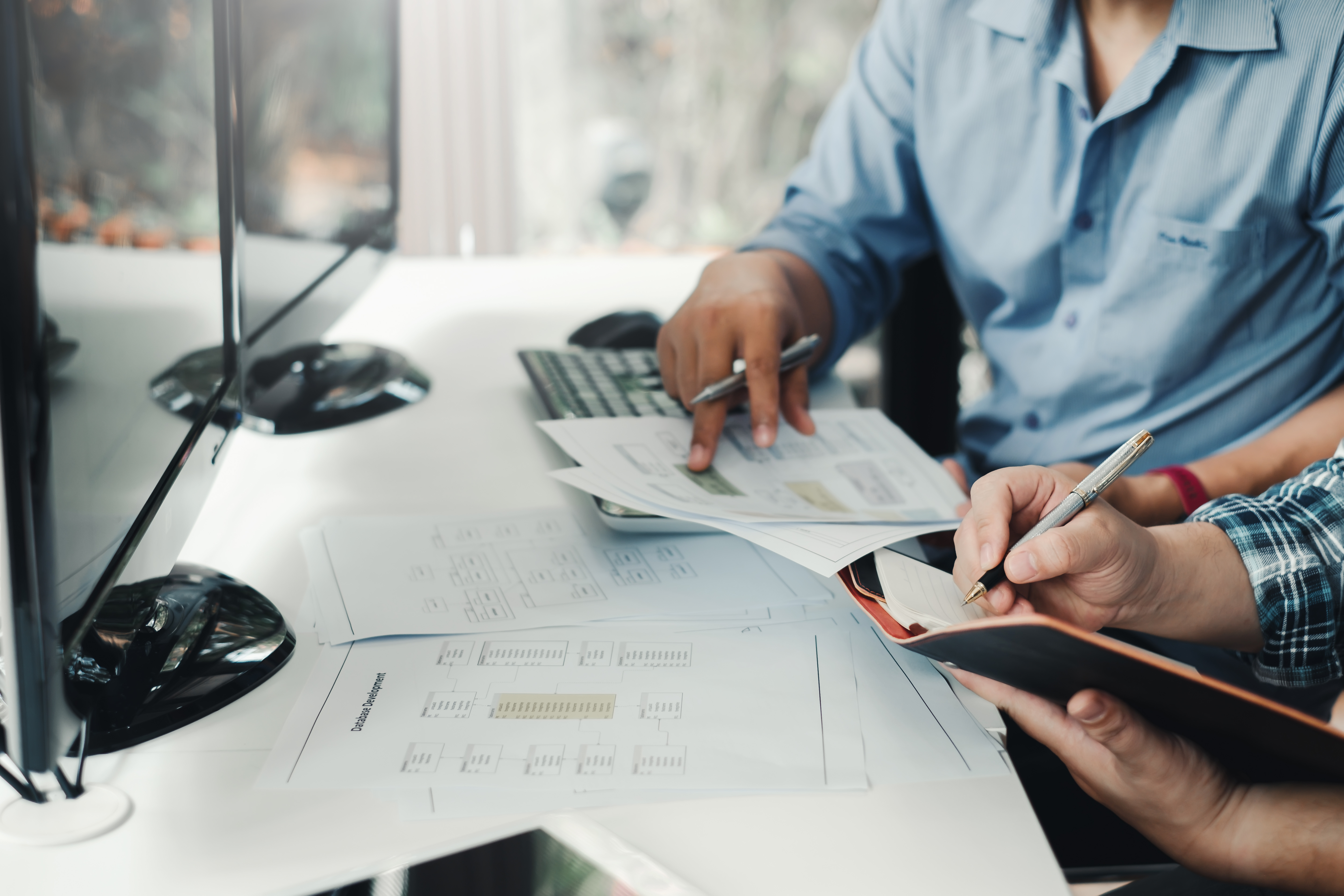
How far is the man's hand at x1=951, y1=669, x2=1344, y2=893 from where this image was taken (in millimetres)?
476

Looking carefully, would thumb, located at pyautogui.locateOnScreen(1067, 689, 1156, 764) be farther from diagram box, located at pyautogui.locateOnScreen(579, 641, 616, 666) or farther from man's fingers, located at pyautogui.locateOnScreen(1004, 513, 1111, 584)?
diagram box, located at pyautogui.locateOnScreen(579, 641, 616, 666)

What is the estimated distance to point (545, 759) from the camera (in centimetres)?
46

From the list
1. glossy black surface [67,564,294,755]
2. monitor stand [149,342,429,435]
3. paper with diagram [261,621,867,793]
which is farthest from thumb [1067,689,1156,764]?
monitor stand [149,342,429,435]

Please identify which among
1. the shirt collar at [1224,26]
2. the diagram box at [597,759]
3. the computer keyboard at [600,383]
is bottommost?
the diagram box at [597,759]

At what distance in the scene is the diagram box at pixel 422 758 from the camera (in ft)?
1.50

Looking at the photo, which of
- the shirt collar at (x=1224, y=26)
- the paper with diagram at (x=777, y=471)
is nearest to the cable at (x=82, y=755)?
the paper with diagram at (x=777, y=471)

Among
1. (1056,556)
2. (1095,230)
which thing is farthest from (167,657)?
(1095,230)

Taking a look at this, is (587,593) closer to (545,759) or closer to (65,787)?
(545,759)

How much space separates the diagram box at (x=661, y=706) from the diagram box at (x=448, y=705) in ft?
0.30

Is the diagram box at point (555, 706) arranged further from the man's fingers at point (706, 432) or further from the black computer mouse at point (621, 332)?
the black computer mouse at point (621, 332)

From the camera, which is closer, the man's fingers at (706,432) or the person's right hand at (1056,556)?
the person's right hand at (1056,556)

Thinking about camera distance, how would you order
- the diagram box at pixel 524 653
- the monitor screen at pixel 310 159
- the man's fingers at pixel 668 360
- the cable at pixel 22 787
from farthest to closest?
the man's fingers at pixel 668 360
the monitor screen at pixel 310 159
the diagram box at pixel 524 653
the cable at pixel 22 787

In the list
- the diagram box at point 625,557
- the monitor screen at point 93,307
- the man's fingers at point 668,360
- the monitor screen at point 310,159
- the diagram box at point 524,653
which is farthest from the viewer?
the man's fingers at point 668,360

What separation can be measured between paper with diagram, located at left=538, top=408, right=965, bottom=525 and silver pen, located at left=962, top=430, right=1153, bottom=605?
123 mm
